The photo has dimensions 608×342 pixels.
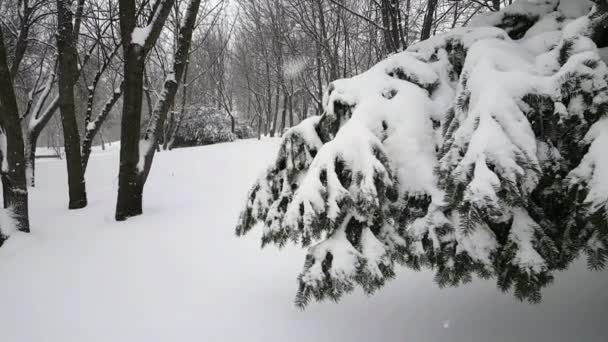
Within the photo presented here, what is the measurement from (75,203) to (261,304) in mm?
5624

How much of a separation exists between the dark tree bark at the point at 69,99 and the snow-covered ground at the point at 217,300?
5.96ft

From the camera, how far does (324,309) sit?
90.7 inches

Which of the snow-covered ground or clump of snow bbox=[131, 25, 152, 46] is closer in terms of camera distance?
the snow-covered ground

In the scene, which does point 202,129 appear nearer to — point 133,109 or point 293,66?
point 293,66

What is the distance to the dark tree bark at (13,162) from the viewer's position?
4.50m

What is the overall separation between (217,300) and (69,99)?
5672mm

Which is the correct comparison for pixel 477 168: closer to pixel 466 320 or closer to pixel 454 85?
pixel 454 85

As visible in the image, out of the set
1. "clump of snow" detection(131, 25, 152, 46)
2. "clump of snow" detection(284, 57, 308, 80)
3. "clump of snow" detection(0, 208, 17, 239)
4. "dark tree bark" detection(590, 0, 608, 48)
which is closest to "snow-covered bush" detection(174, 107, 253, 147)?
"clump of snow" detection(284, 57, 308, 80)

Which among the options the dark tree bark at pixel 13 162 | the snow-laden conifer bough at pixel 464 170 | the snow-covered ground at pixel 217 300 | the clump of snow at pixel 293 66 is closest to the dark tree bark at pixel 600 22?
the snow-laden conifer bough at pixel 464 170

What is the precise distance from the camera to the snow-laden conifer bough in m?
1.43

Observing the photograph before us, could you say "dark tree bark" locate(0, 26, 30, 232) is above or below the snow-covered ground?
above

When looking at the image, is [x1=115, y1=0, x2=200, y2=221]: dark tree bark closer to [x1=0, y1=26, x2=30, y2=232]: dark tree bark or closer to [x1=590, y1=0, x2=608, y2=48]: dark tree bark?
[x1=0, y1=26, x2=30, y2=232]: dark tree bark

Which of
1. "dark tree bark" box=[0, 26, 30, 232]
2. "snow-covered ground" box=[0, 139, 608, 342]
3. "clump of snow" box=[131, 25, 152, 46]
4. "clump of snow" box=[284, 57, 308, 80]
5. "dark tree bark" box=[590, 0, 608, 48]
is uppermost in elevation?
"clump of snow" box=[284, 57, 308, 80]

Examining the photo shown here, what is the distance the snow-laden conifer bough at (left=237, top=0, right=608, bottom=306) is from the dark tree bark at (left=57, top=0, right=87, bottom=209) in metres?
5.66
